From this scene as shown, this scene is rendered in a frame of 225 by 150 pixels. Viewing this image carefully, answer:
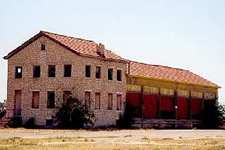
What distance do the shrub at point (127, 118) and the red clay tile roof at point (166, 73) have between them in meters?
3.83

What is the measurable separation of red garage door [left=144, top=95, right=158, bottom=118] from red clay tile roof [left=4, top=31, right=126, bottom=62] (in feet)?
18.7

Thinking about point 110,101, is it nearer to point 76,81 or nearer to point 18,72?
point 76,81

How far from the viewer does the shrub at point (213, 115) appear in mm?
69625

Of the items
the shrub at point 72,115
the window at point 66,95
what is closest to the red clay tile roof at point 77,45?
the window at point 66,95

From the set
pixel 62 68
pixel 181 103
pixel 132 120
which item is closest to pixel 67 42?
pixel 62 68

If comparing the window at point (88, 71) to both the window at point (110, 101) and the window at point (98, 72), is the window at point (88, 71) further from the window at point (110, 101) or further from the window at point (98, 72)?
the window at point (110, 101)

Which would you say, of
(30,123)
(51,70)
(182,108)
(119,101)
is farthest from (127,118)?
(182,108)

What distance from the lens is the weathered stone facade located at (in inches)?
2206

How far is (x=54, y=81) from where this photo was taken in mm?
56781

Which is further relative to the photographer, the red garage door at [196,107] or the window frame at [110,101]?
the red garage door at [196,107]

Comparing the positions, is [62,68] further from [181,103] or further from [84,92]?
[181,103]

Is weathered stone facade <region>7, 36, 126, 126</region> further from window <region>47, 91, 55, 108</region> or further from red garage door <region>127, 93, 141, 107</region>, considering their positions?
red garage door <region>127, 93, 141, 107</region>

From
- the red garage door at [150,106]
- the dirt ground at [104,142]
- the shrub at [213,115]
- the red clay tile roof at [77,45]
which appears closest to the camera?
the dirt ground at [104,142]

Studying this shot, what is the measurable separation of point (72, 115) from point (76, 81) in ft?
13.3
